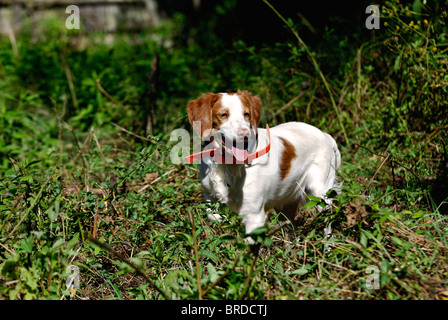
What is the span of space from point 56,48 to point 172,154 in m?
4.22

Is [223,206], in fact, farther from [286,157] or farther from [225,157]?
[286,157]

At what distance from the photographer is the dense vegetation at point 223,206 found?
202 cm

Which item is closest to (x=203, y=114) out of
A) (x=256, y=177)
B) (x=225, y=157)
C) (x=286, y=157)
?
(x=225, y=157)

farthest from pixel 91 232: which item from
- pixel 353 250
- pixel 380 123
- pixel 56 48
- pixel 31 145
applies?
pixel 56 48

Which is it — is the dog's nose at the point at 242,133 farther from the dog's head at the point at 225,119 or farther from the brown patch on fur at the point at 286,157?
the brown patch on fur at the point at 286,157

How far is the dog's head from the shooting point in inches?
95.3

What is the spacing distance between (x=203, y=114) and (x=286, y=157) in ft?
1.96

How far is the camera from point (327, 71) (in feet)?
14.0

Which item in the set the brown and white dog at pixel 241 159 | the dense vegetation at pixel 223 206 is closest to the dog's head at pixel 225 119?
the brown and white dog at pixel 241 159

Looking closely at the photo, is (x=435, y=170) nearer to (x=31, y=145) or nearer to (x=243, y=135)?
(x=243, y=135)

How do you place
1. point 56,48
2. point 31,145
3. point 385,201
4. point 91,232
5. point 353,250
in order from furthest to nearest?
point 56,48, point 31,145, point 385,201, point 91,232, point 353,250

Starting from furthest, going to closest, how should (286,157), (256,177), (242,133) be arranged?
(286,157), (256,177), (242,133)

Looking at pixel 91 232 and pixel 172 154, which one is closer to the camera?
pixel 91 232

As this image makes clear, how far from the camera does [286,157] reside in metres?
2.71
